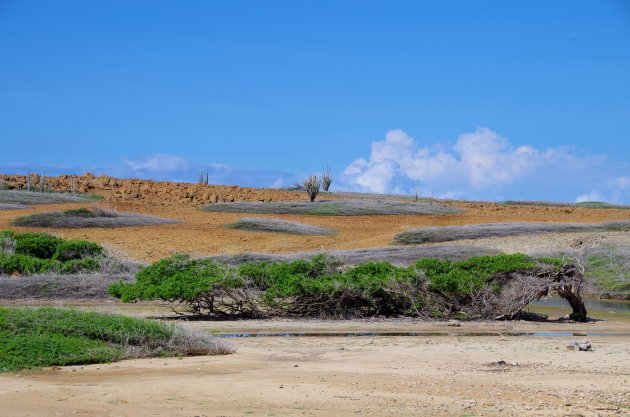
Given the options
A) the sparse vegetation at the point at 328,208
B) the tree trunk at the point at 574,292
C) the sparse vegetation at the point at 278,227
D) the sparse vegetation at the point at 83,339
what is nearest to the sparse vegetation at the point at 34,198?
the sparse vegetation at the point at 328,208

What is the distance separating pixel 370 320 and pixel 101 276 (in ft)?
25.7

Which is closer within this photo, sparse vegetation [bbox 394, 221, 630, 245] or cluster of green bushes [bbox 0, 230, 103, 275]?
cluster of green bushes [bbox 0, 230, 103, 275]

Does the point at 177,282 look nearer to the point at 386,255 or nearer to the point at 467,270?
the point at 467,270

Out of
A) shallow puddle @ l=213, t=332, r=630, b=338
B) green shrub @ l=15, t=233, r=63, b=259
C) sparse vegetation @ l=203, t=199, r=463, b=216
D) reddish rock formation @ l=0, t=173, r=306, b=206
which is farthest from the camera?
reddish rock formation @ l=0, t=173, r=306, b=206

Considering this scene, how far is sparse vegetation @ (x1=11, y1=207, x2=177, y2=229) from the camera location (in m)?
35.2

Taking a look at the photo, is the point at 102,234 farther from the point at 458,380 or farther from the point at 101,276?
the point at 458,380

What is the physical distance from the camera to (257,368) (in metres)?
11.7

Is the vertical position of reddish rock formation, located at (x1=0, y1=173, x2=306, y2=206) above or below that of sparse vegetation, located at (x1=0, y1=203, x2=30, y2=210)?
above

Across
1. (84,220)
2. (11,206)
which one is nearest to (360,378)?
(84,220)

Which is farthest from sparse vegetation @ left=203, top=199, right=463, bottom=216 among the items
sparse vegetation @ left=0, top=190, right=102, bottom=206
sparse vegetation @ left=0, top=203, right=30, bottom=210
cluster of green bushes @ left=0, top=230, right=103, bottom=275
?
cluster of green bushes @ left=0, top=230, right=103, bottom=275

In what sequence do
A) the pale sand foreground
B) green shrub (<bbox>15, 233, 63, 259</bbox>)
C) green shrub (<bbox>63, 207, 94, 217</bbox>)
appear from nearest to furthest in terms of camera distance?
the pale sand foreground
green shrub (<bbox>15, 233, 63, 259</bbox>)
green shrub (<bbox>63, 207, 94, 217</bbox>)

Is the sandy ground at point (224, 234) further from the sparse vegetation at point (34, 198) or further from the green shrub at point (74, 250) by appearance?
the green shrub at point (74, 250)

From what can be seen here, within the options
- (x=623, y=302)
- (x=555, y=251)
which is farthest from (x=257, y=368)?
(x=555, y=251)

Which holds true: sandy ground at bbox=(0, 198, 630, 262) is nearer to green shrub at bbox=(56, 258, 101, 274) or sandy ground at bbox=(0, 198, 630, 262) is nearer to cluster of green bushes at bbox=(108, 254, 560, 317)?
green shrub at bbox=(56, 258, 101, 274)
